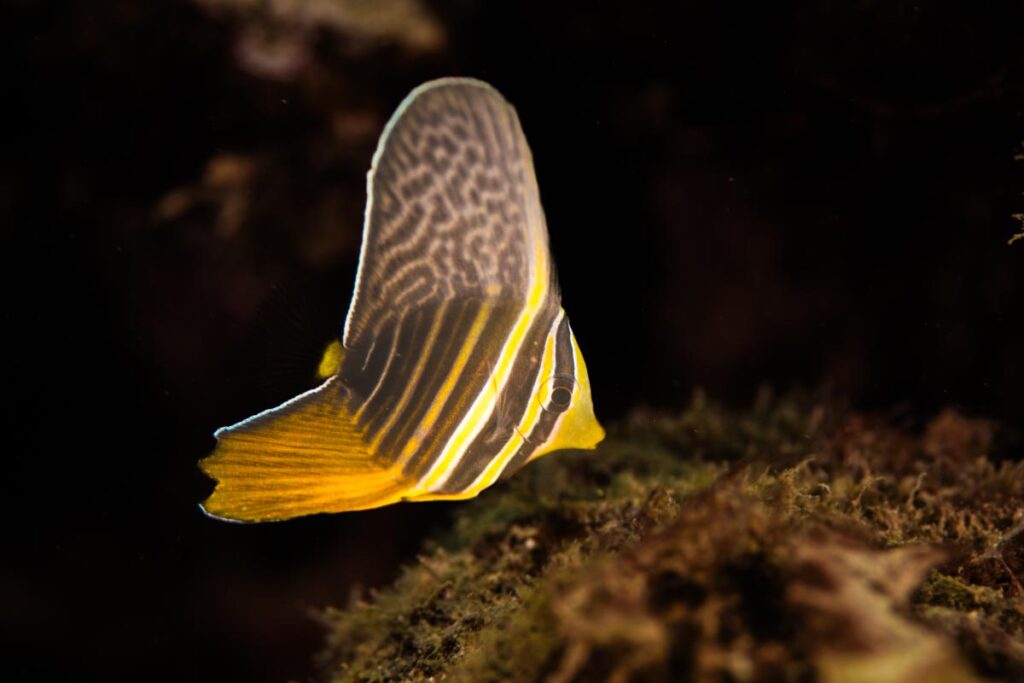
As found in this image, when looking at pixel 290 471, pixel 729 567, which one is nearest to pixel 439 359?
pixel 290 471

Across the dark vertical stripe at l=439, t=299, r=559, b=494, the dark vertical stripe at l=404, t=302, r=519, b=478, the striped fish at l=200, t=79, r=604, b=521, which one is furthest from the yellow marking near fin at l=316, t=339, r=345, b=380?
the dark vertical stripe at l=439, t=299, r=559, b=494

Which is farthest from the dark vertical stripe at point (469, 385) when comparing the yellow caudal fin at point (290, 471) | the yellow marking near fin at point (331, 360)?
the yellow marking near fin at point (331, 360)

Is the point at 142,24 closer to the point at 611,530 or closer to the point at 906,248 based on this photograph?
the point at 611,530

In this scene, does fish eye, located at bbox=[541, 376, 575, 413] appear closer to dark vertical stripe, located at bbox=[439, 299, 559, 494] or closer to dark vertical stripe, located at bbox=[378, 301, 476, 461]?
dark vertical stripe, located at bbox=[439, 299, 559, 494]

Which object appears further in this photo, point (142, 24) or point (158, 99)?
point (158, 99)

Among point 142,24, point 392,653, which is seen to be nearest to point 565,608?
point 392,653
